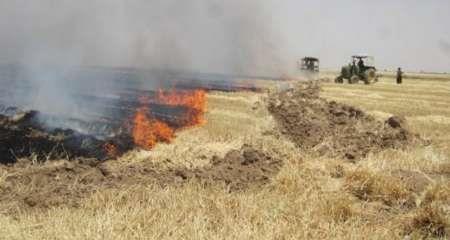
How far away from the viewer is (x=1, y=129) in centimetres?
1720

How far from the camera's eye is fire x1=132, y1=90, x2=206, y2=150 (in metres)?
16.1

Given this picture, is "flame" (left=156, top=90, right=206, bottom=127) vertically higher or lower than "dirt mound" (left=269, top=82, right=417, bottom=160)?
higher

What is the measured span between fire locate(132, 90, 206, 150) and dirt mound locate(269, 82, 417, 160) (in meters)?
2.84

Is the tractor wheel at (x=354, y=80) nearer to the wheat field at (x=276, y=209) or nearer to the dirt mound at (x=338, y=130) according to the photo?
the dirt mound at (x=338, y=130)

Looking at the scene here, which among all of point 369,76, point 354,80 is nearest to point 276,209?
point 354,80

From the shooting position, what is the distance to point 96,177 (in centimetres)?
1080

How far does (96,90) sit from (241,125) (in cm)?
995

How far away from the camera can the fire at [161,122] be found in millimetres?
16109

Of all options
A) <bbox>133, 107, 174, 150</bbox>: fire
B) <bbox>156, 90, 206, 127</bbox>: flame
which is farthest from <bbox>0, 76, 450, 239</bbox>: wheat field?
<bbox>156, 90, 206, 127</bbox>: flame

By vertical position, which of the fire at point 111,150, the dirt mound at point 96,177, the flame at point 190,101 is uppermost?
the flame at point 190,101

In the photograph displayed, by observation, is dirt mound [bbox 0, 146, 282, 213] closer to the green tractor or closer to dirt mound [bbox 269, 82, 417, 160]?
dirt mound [bbox 269, 82, 417, 160]

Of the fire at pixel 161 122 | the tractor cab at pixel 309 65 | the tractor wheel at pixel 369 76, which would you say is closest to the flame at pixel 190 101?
the fire at pixel 161 122

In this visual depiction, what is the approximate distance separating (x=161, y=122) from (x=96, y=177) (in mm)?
7636

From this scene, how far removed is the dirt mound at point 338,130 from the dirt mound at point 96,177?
3.12 meters
